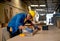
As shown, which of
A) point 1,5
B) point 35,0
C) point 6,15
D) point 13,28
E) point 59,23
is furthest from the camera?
point 35,0

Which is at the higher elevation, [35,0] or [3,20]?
[35,0]

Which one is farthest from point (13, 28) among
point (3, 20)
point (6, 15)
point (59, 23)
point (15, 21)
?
point (6, 15)

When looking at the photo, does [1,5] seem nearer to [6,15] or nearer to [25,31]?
[6,15]

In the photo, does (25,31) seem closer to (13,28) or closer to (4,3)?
(13,28)

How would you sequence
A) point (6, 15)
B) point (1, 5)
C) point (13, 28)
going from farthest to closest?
point (6, 15)
point (1, 5)
point (13, 28)

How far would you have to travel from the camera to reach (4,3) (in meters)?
8.91

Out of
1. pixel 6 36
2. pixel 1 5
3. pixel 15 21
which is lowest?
pixel 6 36

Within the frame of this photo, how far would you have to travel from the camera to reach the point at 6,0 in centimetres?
909

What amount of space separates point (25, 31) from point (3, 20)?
18.7 ft

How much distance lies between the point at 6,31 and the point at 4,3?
610 centimetres

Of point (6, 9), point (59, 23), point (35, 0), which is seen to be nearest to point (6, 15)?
point (6, 9)

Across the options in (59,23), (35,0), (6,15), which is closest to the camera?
(59,23)

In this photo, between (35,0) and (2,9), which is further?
(35,0)

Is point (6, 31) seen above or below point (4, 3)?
below
